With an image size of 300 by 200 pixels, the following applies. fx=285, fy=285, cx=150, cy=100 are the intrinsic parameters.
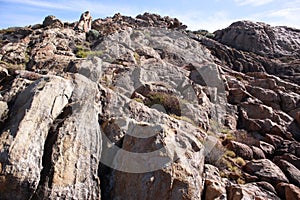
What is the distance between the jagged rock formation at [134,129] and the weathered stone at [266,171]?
5 centimetres

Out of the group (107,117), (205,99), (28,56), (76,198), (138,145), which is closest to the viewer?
(76,198)

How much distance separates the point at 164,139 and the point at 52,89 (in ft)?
13.9

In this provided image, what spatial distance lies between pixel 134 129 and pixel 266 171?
21.7 feet

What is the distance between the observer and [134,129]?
32.3ft

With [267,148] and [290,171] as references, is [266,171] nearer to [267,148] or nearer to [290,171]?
[290,171]

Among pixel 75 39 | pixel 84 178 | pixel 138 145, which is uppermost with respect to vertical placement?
pixel 75 39

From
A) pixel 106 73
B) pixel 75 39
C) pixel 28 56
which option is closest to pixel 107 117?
pixel 106 73

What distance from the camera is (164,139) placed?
9.45 metres

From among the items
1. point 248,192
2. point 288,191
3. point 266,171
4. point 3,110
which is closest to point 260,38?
point 266,171

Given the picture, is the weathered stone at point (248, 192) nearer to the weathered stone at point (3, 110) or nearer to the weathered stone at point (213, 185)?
the weathered stone at point (213, 185)

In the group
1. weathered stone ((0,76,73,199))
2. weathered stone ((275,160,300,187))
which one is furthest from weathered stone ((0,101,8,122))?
weathered stone ((275,160,300,187))

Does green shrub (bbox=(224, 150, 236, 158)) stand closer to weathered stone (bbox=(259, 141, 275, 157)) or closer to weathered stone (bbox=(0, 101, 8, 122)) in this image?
weathered stone (bbox=(259, 141, 275, 157))

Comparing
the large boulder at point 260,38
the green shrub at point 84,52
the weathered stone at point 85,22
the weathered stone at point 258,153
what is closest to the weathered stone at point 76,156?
the weathered stone at point 258,153

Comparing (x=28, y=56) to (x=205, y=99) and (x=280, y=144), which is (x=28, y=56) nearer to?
(x=205, y=99)
